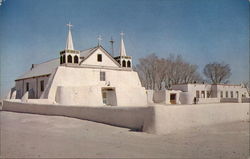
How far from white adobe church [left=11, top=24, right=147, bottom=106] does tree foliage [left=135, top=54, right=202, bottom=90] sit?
3.78m

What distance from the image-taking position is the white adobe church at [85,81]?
18.6 metres

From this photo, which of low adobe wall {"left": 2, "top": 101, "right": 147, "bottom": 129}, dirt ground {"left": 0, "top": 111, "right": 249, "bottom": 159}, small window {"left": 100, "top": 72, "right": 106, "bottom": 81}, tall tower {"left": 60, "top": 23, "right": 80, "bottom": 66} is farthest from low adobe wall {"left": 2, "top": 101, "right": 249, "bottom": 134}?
small window {"left": 100, "top": 72, "right": 106, "bottom": 81}

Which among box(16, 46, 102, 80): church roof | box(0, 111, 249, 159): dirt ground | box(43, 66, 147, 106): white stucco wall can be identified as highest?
box(16, 46, 102, 80): church roof

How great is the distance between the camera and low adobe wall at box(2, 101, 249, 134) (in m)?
7.66

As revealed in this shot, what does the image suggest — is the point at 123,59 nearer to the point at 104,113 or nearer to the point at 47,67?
the point at 47,67

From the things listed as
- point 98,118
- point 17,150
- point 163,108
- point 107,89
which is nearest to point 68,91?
point 107,89

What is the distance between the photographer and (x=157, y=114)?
7.55m

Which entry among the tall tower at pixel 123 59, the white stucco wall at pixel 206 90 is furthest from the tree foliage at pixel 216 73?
the tall tower at pixel 123 59

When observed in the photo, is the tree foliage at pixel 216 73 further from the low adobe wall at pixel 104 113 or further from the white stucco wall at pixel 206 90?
the low adobe wall at pixel 104 113

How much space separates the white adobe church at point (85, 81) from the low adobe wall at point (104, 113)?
602 cm

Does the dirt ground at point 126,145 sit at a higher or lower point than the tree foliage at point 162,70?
lower

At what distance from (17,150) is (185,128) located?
552 centimetres

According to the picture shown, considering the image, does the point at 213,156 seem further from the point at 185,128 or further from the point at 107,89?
the point at 107,89

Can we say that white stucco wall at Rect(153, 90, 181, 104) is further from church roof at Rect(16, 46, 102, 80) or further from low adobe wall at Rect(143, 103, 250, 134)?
low adobe wall at Rect(143, 103, 250, 134)
